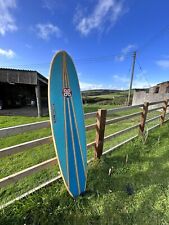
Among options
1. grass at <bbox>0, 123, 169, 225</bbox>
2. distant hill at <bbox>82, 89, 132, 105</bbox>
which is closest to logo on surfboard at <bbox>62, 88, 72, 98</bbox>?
grass at <bbox>0, 123, 169, 225</bbox>

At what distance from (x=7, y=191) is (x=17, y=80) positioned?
9.24 meters

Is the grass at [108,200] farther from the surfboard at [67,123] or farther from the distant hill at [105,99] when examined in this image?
the distant hill at [105,99]

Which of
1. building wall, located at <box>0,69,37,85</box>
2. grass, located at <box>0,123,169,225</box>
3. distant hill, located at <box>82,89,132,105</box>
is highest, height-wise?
building wall, located at <box>0,69,37,85</box>

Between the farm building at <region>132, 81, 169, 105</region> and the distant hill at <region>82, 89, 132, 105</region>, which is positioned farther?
the distant hill at <region>82, 89, 132, 105</region>

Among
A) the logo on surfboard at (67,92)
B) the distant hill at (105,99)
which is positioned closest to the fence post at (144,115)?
the logo on surfboard at (67,92)

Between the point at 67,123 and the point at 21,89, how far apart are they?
15463mm

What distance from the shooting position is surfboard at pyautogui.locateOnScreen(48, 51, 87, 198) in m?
2.14

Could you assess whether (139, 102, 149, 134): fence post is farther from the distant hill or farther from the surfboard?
the distant hill

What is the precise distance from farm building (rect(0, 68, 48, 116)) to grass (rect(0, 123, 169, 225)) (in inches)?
340

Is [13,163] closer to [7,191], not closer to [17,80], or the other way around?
[7,191]

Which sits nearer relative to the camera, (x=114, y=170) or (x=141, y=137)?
(x=114, y=170)

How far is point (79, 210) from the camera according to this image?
2.08 m

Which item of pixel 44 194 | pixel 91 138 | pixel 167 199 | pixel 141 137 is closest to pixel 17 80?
pixel 91 138

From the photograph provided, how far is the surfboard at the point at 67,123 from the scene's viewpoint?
214cm
